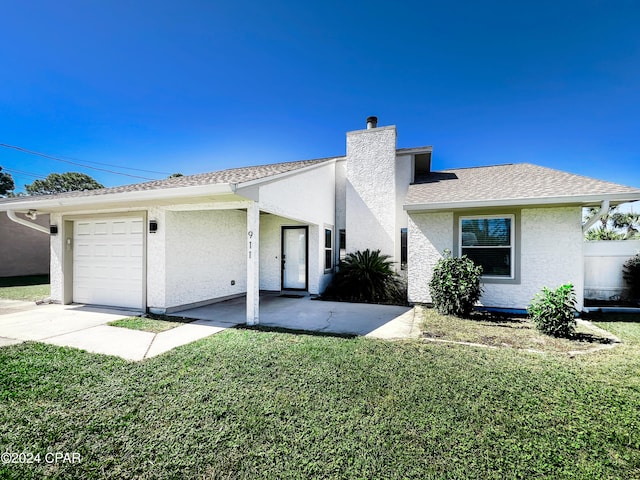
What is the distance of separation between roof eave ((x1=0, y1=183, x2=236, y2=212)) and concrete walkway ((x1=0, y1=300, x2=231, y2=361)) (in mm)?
2922

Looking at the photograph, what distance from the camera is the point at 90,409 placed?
2.87m

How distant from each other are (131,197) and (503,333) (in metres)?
8.88

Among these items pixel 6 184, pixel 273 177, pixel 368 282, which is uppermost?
pixel 6 184

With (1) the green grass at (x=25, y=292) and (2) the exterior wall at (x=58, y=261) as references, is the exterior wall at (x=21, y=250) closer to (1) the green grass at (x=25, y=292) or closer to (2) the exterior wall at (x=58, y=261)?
(1) the green grass at (x=25, y=292)

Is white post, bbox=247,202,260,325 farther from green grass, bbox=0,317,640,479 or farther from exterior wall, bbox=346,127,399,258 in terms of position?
exterior wall, bbox=346,127,399,258

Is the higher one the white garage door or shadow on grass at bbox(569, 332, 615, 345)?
the white garage door

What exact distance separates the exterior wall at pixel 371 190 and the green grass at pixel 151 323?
692cm

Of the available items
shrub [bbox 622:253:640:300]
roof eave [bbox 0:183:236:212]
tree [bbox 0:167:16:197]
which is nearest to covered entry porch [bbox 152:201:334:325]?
roof eave [bbox 0:183:236:212]

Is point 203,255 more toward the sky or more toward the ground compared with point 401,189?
more toward the ground

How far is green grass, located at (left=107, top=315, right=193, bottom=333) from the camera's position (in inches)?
233

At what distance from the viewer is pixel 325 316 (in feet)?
23.3

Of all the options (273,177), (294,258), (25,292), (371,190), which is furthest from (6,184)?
(371,190)

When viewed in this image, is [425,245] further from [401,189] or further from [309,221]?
[309,221]

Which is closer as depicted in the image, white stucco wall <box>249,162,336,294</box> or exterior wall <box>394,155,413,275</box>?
white stucco wall <box>249,162,336,294</box>
